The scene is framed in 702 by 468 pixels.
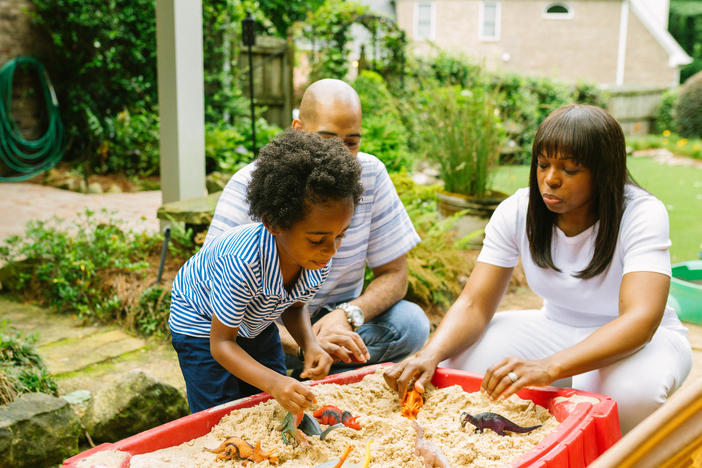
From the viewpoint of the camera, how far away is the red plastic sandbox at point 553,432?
4.56 ft

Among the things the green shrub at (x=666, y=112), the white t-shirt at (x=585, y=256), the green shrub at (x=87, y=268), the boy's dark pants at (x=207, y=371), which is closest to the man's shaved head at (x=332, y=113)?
the white t-shirt at (x=585, y=256)

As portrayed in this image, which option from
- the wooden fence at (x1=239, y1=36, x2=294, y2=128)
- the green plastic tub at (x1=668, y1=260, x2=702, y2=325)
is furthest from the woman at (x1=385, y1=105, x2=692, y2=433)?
the wooden fence at (x1=239, y1=36, x2=294, y2=128)

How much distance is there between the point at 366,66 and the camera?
31.8 ft

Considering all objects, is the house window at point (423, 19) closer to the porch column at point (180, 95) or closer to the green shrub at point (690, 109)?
the green shrub at point (690, 109)

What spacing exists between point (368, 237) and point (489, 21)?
70.0 ft

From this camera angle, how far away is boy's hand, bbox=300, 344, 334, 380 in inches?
67.7

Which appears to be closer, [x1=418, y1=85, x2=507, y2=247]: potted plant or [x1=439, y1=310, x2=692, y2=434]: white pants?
[x1=439, y1=310, x2=692, y2=434]: white pants

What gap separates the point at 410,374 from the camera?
186cm

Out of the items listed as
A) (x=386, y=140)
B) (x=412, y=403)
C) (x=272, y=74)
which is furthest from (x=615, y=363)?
(x=272, y=74)

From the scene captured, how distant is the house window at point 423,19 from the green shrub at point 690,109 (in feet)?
29.8

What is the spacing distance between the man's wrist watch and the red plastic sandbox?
376 millimetres

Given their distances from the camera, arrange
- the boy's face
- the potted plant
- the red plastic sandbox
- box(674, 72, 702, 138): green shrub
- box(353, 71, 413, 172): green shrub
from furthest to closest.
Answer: box(674, 72, 702, 138): green shrub → box(353, 71, 413, 172): green shrub → the potted plant → the boy's face → the red plastic sandbox

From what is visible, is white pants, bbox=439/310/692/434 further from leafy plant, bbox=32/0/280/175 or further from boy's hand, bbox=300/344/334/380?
leafy plant, bbox=32/0/280/175

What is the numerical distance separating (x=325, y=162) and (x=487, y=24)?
22.1 m
